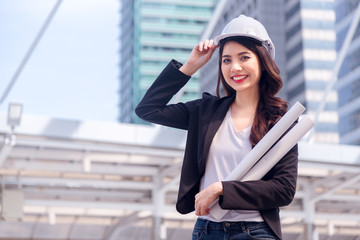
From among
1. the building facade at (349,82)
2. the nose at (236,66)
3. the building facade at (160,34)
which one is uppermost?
the building facade at (160,34)

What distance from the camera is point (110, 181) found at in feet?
48.8

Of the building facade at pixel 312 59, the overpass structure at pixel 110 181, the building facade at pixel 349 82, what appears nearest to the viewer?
the overpass structure at pixel 110 181

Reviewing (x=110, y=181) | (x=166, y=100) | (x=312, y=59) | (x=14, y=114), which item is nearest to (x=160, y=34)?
(x=312, y=59)

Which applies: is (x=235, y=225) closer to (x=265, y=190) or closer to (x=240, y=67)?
(x=265, y=190)

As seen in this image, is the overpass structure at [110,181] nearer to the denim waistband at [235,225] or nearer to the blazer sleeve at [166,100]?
the blazer sleeve at [166,100]

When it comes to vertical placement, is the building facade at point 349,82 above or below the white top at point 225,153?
above

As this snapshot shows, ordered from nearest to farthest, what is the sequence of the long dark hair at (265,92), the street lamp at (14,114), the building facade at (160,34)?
1. the long dark hair at (265,92)
2. the street lamp at (14,114)
3. the building facade at (160,34)

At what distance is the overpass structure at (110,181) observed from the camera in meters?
12.3

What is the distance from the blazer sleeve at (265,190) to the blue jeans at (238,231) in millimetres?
66

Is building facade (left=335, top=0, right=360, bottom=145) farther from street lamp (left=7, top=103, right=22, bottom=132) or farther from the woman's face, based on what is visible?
the woman's face

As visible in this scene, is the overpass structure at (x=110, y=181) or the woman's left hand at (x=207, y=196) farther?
the overpass structure at (x=110, y=181)

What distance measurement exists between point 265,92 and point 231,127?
0.60 ft

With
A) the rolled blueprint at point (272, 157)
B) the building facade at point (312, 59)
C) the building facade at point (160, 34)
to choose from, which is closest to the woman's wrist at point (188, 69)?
the rolled blueprint at point (272, 157)

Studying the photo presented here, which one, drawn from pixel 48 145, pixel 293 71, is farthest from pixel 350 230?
pixel 293 71
